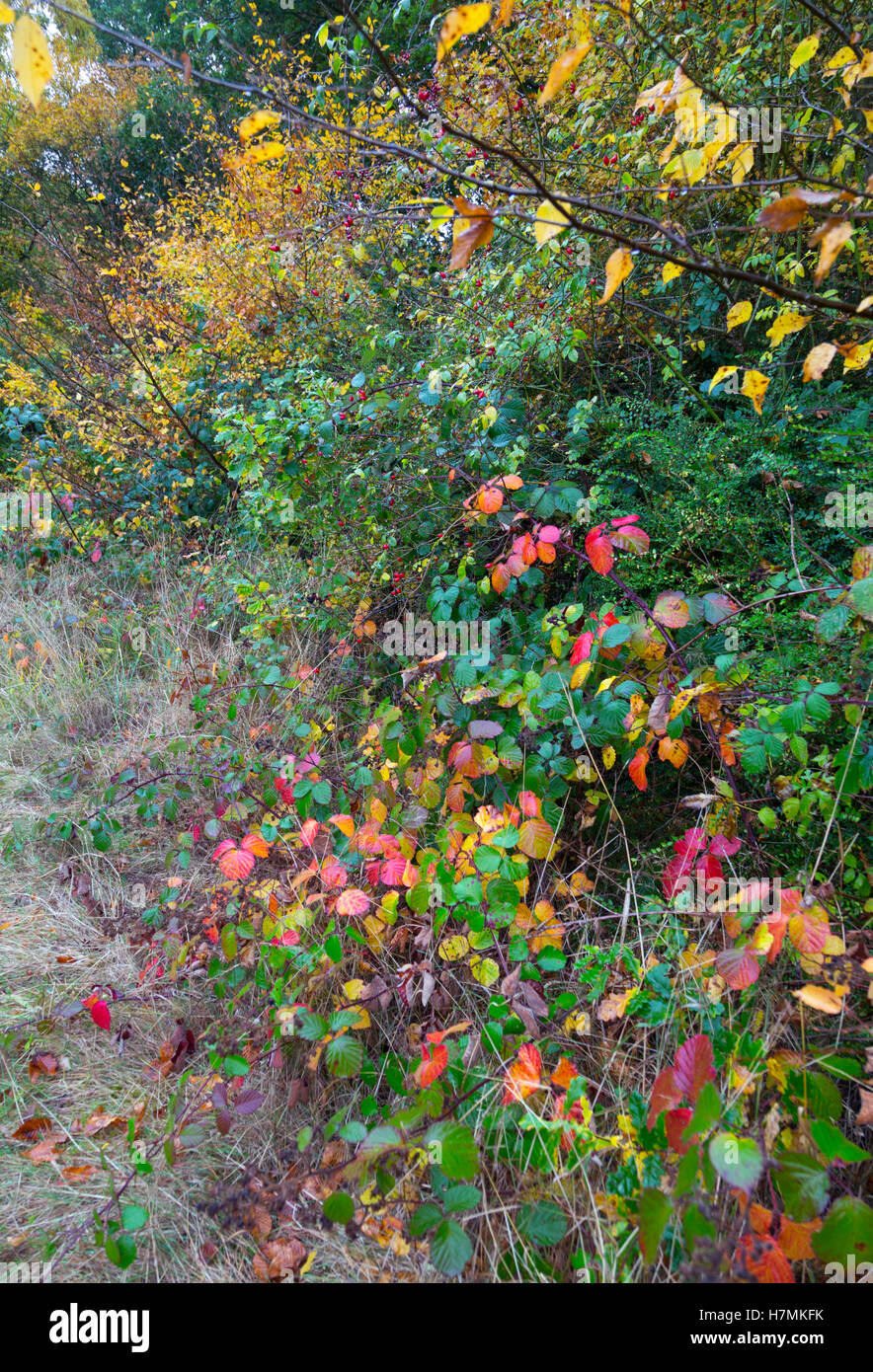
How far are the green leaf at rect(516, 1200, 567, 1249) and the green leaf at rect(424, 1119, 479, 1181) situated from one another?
8.0 inches

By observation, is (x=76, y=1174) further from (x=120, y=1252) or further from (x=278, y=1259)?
(x=278, y=1259)

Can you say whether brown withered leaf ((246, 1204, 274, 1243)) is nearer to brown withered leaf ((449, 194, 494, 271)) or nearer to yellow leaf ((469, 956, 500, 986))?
yellow leaf ((469, 956, 500, 986))

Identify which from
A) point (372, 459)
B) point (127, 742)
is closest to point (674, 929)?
point (372, 459)

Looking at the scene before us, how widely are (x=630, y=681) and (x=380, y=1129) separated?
983 millimetres

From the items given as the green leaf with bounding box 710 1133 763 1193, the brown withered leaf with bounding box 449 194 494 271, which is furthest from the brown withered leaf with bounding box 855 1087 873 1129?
the brown withered leaf with bounding box 449 194 494 271

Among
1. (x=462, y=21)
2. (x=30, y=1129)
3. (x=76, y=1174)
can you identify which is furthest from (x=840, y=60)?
(x=30, y=1129)

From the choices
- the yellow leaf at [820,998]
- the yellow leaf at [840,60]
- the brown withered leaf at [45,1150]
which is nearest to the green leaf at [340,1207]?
the yellow leaf at [820,998]

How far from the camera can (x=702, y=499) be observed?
2023 mm

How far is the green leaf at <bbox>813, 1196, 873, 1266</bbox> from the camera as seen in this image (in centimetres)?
86

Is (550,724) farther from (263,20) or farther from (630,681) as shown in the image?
(263,20)

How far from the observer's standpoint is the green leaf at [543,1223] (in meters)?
1.15

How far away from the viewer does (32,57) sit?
0.80m

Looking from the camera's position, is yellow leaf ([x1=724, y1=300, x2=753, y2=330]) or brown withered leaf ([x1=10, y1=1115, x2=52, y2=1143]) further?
brown withered leaf ([x1=10, y1=1115, x2=52, y2=1143])

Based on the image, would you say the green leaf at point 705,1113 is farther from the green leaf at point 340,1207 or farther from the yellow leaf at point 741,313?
the yellow leaf at point 741,313
